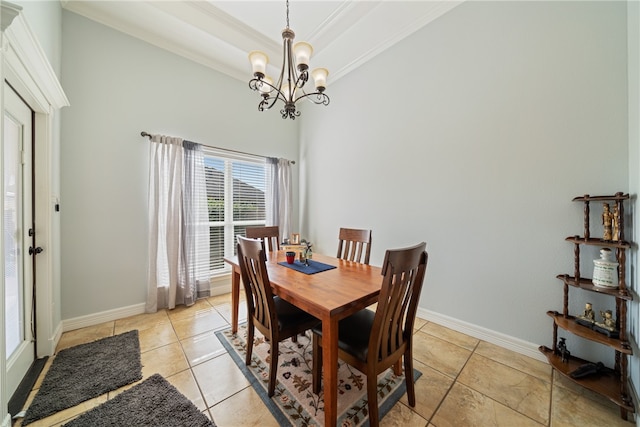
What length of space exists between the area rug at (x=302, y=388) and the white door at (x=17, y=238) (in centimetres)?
135

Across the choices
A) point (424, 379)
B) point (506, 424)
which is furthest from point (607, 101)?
point (424, 379)

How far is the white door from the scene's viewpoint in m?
1.43

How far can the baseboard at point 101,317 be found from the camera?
2217 mm

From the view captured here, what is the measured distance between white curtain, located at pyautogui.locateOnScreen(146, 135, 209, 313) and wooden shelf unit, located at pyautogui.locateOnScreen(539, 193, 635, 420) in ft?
11.7

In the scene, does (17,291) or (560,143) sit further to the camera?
(560,143)

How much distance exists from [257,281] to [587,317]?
2297 mm

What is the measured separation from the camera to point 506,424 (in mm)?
1287

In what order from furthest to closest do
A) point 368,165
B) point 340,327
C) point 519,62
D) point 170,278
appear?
point 368,165 < point 170,278 < point 519,62 < point 340,327

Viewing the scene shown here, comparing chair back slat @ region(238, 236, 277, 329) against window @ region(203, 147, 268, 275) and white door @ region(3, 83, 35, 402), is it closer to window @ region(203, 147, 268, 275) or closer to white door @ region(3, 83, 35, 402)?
white door @ region(3, 83, 35, 402)

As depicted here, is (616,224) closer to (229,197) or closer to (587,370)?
(587,370)

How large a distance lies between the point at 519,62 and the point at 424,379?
268 centimetres

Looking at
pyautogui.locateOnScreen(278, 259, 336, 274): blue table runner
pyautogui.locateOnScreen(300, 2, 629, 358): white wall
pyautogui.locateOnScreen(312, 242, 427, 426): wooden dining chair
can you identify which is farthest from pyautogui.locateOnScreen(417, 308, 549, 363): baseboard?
pyautogui.locateOnScreen(278, 259, 336, 274): blue table runner

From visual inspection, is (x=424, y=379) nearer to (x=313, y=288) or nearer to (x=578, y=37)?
(x=313, y=288)

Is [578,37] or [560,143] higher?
[578,37]
